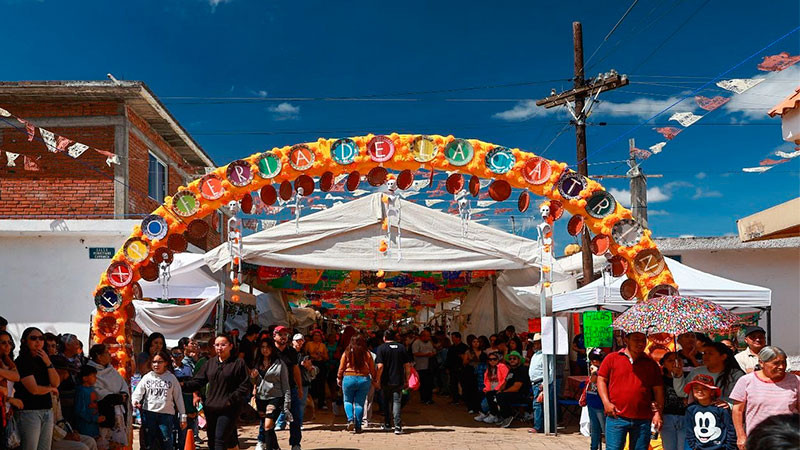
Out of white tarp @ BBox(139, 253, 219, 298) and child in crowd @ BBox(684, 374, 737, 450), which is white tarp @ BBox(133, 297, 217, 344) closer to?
white tarp @ BBox(139, 253, 219, 298)

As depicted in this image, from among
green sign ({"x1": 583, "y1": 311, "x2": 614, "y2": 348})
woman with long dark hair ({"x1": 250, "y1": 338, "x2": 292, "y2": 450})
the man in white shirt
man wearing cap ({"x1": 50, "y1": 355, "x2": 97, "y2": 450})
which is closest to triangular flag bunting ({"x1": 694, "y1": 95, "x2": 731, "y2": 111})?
green sign ({"x1": 583, "y1": 311, "x2": 614, "y2": 348})

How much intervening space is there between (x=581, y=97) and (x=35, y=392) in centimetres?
1224

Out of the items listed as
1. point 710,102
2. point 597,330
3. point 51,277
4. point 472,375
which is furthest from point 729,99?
point 51,277

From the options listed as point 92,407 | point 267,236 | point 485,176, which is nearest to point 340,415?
point 267,236

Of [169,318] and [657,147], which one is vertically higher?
[657,147]

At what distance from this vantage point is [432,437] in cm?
1229

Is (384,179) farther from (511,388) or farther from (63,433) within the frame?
(63,433)

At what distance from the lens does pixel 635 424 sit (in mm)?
7602

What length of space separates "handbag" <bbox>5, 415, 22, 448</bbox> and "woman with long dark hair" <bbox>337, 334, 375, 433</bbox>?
19.3 ft

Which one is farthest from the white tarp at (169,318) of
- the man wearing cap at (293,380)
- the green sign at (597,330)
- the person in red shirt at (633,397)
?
the person in red shirt at (633,397)

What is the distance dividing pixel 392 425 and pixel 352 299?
19.2 m

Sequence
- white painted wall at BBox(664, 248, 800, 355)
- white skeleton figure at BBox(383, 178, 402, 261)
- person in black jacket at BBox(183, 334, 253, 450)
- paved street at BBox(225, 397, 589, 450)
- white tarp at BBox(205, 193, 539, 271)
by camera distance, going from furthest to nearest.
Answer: white painted wall at BBox(664, 248, 800, 355)
white tarp at BBox(205, 193, 539, 271)
white skeleton figure at BBox(383, 178, 402, 261)
paved street at BBox(225, 397, 589, 450)
person in black jacket at BBox(183, 334, 253, 450)

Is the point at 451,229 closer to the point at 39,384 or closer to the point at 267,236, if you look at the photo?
the point at 267,236

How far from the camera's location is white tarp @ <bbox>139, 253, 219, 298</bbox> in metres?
13.9
